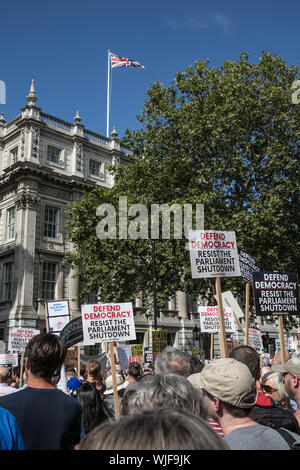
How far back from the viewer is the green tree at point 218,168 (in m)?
19.7

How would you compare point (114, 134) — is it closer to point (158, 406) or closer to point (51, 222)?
point (51, 222)

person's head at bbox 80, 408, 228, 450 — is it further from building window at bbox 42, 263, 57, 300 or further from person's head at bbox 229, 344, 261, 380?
building window at bbox 42, 263, 57, 300

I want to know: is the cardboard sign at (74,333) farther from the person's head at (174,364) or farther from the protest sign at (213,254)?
the person's head at (174,364)

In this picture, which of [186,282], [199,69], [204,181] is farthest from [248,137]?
[186,282]

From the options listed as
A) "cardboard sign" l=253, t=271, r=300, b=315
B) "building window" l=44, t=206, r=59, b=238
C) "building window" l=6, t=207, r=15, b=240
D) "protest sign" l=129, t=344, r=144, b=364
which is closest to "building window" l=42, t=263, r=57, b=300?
"building window" l=44, t=206, r=59, b=238

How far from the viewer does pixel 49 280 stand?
30719 millimetres

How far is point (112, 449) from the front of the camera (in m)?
1.16

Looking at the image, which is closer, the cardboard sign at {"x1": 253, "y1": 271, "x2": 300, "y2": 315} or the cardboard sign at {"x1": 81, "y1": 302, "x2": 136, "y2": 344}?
the cardboard sign at {"x1": 81, "y1": 302, "x2": 136, "y2": 344}

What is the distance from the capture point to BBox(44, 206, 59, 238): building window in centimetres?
3156

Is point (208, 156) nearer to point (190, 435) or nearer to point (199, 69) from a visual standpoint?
point (199, 69)

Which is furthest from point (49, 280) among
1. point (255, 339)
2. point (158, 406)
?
point (158, 406)

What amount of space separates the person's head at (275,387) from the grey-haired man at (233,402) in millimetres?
2130

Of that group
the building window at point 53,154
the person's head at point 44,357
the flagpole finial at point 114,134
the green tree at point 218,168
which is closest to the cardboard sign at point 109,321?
the person's head at point 44,357

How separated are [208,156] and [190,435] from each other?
2086cm
